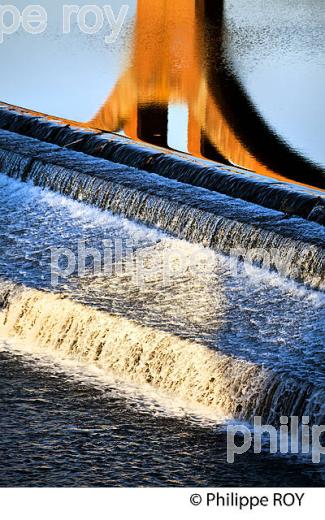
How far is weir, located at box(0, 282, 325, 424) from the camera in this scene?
436cm

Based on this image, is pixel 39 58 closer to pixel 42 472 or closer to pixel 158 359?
pixel 158 359

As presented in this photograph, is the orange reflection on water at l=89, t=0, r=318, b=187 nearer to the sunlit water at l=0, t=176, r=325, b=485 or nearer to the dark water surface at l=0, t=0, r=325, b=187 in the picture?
the dark water surface at l=0, t=0, r=325, b=187

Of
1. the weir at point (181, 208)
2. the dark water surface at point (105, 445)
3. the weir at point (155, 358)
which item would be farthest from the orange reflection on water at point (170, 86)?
the dark water surface at point (105, 445)

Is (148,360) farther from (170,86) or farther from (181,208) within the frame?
(170,86)

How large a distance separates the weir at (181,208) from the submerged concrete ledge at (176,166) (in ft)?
0.28

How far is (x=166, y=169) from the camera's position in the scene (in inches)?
262

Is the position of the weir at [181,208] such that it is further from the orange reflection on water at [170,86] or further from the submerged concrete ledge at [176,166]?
the orange reflection on water at [170,86]

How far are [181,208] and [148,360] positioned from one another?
1.47 meters

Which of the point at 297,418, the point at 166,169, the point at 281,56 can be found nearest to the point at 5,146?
the point at 166,169

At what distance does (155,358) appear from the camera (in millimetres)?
4754

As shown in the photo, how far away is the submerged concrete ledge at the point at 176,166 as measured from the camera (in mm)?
5965

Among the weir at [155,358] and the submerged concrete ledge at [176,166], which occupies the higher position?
the submerged concrete ledge at [176,166]

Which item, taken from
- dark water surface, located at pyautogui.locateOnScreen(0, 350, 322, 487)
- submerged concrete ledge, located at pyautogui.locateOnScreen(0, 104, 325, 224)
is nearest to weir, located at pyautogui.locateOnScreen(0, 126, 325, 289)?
submerged concrete ledge, located at pyautogui.locateOnScreen(0, 104, 325, 224)

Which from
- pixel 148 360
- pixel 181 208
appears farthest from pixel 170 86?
pixel 148 360
